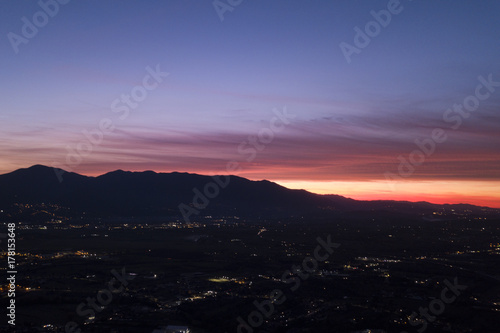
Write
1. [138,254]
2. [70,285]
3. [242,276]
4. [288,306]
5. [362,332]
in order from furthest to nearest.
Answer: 1. [138,254]
2. [242,276]
3. [70,285]
4. [288,306]
5. [362,332]

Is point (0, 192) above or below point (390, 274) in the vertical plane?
above

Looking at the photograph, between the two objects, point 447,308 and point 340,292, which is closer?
point 447,308

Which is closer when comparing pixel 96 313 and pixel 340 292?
pixel 96 313

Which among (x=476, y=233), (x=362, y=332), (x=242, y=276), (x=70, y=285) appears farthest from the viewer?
(x=476, y=233)

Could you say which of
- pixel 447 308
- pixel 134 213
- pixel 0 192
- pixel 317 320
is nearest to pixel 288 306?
pixel 317 320

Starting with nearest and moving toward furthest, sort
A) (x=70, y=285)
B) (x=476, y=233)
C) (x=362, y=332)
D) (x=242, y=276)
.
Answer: (x=362, y=332) → (x=70, y=285) → (x=242, y=276) → (x=476, y=233)

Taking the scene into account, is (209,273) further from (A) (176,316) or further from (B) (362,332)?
(B) (362,332)

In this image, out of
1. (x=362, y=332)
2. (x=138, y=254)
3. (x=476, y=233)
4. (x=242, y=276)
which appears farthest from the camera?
(x=476, y=233)

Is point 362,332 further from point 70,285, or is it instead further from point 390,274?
point 70,285

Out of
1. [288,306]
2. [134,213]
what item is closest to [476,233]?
[288,306]
